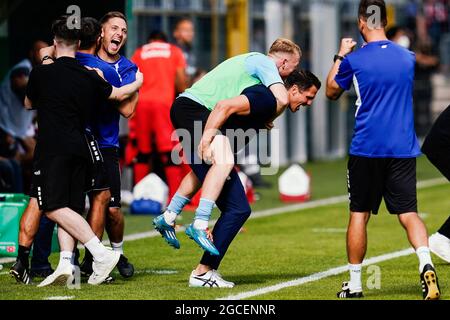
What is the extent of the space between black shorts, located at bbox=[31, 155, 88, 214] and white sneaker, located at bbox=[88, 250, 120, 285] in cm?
40

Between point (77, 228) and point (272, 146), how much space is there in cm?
1416

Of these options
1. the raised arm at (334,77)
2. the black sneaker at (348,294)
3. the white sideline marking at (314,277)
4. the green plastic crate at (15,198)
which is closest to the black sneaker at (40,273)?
the green plastic crate at (15,198)

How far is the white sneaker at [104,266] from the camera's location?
991 centimetres

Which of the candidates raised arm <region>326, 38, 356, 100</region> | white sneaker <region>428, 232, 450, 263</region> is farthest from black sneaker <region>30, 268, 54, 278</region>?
white sneaker <region>428, 232, 450, 263</region>

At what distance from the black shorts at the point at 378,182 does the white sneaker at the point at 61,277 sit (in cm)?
204

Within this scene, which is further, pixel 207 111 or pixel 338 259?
pixel 338 259

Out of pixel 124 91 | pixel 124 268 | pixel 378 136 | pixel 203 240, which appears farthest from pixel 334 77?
pixel 124 268

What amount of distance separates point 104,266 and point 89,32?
1.74 m

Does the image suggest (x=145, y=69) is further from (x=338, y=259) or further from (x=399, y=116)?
(x=399, y=116)

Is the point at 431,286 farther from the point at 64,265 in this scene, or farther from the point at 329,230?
the point at 329,230

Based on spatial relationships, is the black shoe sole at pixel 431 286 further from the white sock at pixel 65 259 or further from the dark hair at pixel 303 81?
the white sock at pixel 65 259

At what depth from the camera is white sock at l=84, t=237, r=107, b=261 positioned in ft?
32.2
